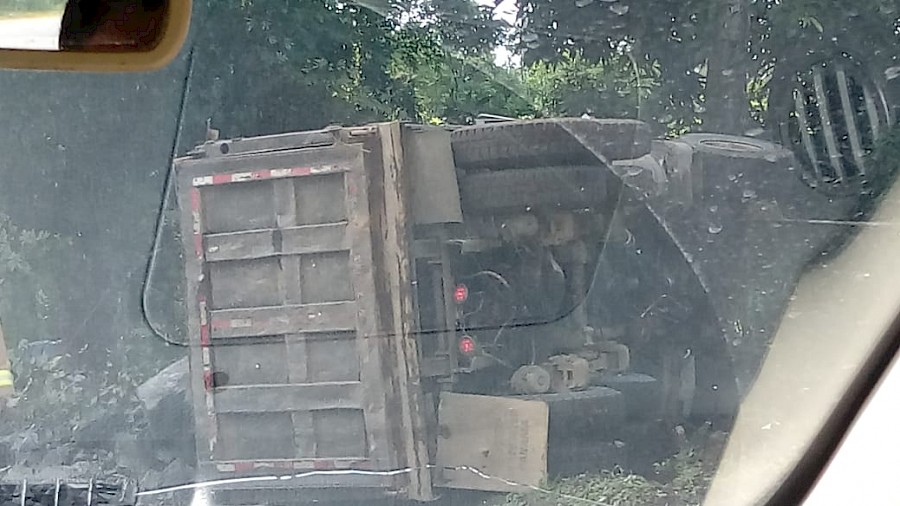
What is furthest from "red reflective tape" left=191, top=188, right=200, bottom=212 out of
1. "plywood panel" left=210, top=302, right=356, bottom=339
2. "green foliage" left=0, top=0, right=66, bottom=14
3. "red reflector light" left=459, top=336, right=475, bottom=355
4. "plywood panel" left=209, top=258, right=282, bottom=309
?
"green foliage" left=0, top=0, right=66, bottom=14

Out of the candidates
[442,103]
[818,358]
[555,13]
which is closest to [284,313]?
[442,103]

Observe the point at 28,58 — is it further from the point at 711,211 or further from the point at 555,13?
the point at 711,211

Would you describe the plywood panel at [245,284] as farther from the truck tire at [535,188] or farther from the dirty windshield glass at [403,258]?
the truck tire at [535,188]

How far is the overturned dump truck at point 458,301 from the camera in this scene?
2.53 metres

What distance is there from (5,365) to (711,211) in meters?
1.57

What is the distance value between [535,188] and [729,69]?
1.60ft

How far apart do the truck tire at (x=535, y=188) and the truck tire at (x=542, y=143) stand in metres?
0.02

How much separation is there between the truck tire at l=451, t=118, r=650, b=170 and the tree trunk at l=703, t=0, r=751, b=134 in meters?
0.18

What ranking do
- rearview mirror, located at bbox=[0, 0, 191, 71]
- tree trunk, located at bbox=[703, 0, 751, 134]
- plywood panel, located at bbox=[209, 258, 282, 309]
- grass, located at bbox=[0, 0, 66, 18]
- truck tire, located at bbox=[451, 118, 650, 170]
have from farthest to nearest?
plywood panel, located at bbox=[209, 258, 282, 309], truck tire, located at bbox=[451, 118, 650, 170], tree trunk, located at bbox=[703, 0, 751, 134], grass, located at bbox=[0, 0, 66, 18], rearview mirror, located at bbox=[0, 0, 191, 71]

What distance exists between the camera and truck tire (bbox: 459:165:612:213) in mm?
2584

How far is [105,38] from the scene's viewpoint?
1431 millimetres

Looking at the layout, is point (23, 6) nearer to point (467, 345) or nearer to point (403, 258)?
point (403, 258)

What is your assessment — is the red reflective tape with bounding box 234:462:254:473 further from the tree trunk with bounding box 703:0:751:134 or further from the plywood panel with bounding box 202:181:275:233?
the tree trunk with bounding box 703:0:751:134

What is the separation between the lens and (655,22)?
2488 millimetres
